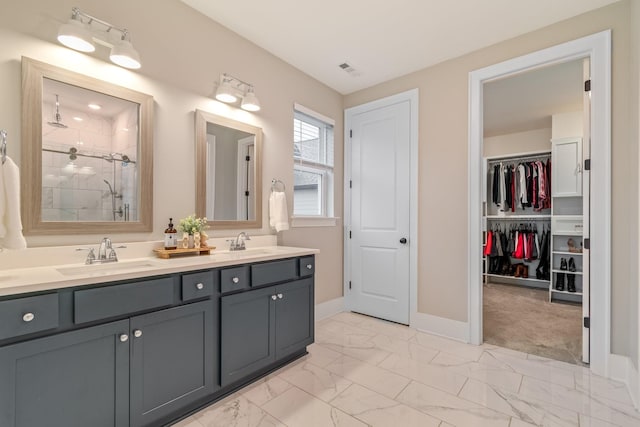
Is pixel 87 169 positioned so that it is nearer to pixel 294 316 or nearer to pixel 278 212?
pixel 278 212

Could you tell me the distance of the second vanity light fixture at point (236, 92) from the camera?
2389mm

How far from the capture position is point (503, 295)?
4.66 m

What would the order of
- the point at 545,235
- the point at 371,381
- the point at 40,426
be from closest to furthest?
the point at 40,426 → the point at 371,381 → the point at 545,235

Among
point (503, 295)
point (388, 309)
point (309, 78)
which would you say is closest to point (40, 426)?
point (388, 309)

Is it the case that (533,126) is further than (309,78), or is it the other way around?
(533,126)

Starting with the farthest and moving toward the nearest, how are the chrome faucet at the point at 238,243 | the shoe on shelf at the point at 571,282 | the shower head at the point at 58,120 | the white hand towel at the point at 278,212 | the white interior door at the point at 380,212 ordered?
1. the shoe on shelf at the point at 571,282
2. the white interior door at the point at 380,212
3. the white hand towel at the point at 278,212
4. the chrome faucet at the point at 238,243
5. the shower head at the point at 58,120

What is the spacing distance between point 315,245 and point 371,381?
1.56m

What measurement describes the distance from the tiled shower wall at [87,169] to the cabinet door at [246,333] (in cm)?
90

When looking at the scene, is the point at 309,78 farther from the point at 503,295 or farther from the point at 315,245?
the point at 503,295

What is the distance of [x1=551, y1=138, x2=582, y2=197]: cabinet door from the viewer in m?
4.38

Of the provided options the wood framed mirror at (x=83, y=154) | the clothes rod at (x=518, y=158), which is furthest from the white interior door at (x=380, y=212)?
the clothes rod at (x=518, y=158)

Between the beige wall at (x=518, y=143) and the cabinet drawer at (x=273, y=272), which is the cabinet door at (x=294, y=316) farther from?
the beige wall at (x=518, y=143)

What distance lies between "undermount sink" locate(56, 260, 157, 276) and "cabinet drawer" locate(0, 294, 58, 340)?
186 mm

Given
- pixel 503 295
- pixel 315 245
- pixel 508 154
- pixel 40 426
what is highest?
pixel 508 154
